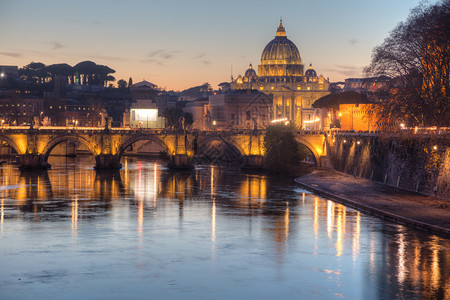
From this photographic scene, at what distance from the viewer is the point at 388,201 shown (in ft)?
152

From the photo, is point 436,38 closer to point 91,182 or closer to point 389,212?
point 389,212

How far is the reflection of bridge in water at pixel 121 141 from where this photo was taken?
87688mm

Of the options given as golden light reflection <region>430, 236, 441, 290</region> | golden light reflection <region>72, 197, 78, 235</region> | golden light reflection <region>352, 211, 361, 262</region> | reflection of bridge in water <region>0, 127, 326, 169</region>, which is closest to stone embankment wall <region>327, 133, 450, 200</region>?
golden light reflection <region>352, 211, 361, 262</region>

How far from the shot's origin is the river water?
1067 inches

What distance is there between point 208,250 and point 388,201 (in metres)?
16.5

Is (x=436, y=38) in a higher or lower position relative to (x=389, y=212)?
higher

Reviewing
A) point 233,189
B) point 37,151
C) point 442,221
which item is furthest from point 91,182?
point 442,221

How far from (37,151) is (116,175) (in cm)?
1575

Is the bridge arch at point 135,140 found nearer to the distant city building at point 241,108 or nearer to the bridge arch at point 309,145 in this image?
the bridge arch at point 309,145

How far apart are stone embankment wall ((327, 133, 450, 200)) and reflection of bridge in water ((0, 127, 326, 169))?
17.7m

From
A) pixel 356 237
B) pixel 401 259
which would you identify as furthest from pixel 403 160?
pixel 401 259

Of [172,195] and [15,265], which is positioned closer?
[15,265]

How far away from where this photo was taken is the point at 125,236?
3781 cm

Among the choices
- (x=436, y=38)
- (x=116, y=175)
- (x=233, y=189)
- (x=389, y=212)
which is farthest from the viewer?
(x=116, y=175)
